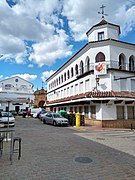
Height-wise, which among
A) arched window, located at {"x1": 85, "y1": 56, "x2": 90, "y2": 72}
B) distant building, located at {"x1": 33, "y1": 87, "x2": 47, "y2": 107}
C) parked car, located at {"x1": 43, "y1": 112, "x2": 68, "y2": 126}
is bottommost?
parked car, located at {"x1": 43, "y1": 112, "x2": 68, "y2": 126}

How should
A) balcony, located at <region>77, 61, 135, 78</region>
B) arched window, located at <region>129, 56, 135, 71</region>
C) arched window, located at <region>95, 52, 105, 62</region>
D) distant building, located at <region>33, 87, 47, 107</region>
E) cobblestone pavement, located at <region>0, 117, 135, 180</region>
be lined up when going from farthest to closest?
distant building, located at <region>33, 87, 47, 107</region> → arched window, located at <region>129, 56, 135, 71</region> → arched window, located at <region>95, 52, 105, 62</region> → balcony, located at <region>77, 61, 135, 78</region> → cobblestone pavement, located at <region>0, 117, 135, 180</region>

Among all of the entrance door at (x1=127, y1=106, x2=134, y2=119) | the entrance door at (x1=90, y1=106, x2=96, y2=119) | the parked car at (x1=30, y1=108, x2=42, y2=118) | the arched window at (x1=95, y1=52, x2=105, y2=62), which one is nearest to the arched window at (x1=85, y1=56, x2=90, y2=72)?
the arched window at (x1=95, y1=52, x2=105, y2=62)

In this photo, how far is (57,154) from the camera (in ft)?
28.7

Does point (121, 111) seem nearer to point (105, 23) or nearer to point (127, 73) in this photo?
point (127, 73)

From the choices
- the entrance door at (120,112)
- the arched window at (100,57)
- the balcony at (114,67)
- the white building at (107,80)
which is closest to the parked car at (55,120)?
the white building at (107,80)

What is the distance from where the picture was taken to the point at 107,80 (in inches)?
914

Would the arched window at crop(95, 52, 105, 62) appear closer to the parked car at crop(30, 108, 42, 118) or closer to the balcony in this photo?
the balcony

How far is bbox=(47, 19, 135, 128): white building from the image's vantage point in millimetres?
22312

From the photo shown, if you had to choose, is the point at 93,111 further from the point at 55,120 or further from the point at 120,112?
the point at 55,120

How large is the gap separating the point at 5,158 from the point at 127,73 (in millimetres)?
19721

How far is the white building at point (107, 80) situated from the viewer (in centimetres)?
2231

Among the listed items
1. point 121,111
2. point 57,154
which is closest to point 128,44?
point 121,111

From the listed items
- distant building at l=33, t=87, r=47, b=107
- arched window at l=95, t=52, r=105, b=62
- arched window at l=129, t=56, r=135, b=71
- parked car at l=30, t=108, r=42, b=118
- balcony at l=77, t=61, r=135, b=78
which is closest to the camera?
balcony at l=77, t=61, r=135, b=78

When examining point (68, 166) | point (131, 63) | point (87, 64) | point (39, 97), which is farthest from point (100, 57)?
point (39, 97)
